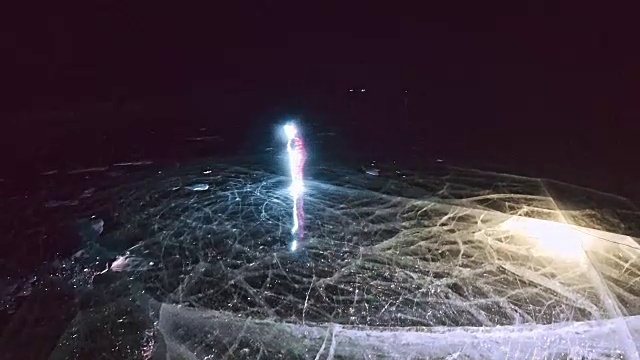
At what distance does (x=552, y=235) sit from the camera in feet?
2.25

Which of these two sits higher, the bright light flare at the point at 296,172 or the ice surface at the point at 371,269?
the bright light flare at the point at 296,172

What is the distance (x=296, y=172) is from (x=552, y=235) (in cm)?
38

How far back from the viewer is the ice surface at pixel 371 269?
49 centimetres

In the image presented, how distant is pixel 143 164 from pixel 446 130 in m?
0.55

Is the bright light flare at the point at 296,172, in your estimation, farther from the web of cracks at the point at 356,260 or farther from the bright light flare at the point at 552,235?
the bright light flare at the point at 552,235

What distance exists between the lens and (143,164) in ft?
2.83

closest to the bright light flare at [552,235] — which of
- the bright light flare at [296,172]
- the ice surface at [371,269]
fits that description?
the ice surface at [371,269]

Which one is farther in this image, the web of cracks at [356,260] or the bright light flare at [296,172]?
the bright light flare at [296,172]

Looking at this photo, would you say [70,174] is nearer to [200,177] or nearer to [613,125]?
[200,177]

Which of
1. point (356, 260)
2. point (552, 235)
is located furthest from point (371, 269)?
point (552, 235)

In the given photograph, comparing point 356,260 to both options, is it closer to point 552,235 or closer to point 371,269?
point 371,269

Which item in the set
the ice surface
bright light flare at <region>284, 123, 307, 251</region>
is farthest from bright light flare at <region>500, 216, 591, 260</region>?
bright light flare at <region>284, 123, 307, 251</region>

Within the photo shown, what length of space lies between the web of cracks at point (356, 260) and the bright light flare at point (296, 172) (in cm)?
→ 1

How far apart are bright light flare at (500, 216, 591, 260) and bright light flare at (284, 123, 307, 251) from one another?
26 cm
